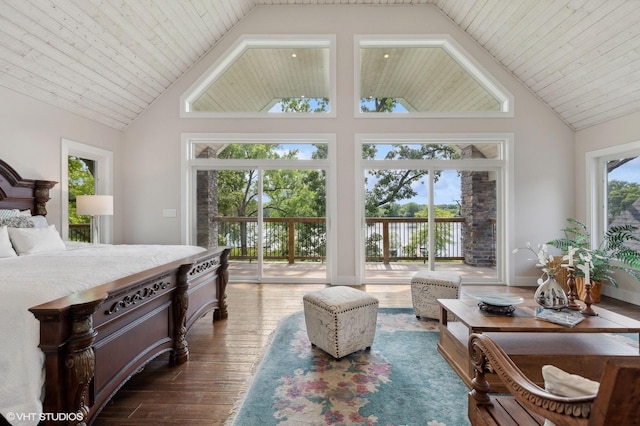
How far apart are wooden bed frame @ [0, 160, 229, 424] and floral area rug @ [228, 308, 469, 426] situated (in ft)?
2.25

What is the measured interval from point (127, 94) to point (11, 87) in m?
1.27

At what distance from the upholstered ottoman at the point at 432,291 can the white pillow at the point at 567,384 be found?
2.29m

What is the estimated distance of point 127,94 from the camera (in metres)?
4.23

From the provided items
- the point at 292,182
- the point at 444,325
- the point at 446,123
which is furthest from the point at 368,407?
the point at 446,123

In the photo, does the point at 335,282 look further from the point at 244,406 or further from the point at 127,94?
the point at 127,94

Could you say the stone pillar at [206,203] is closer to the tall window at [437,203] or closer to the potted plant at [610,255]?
the tall window at [437,203]

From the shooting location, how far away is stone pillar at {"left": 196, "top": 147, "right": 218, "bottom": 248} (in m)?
4.89

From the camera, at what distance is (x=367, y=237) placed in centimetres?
487

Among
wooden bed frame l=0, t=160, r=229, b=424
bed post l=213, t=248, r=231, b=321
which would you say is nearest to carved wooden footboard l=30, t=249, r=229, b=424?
wooden bed frame l=0, t=160, r=229, b=424

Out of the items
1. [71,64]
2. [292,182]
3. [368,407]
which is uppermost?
[71,64]

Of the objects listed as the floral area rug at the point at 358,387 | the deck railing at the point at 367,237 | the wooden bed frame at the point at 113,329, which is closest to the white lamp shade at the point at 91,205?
the wooden bed frame at the point at 113,329

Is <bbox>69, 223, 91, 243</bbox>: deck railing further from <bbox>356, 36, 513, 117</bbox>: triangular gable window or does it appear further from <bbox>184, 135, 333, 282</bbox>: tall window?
<bbox>356, 36, 513, 117</bbox>: triangular gable window

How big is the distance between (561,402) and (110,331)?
1878 mm

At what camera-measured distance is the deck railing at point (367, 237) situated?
486 cm
